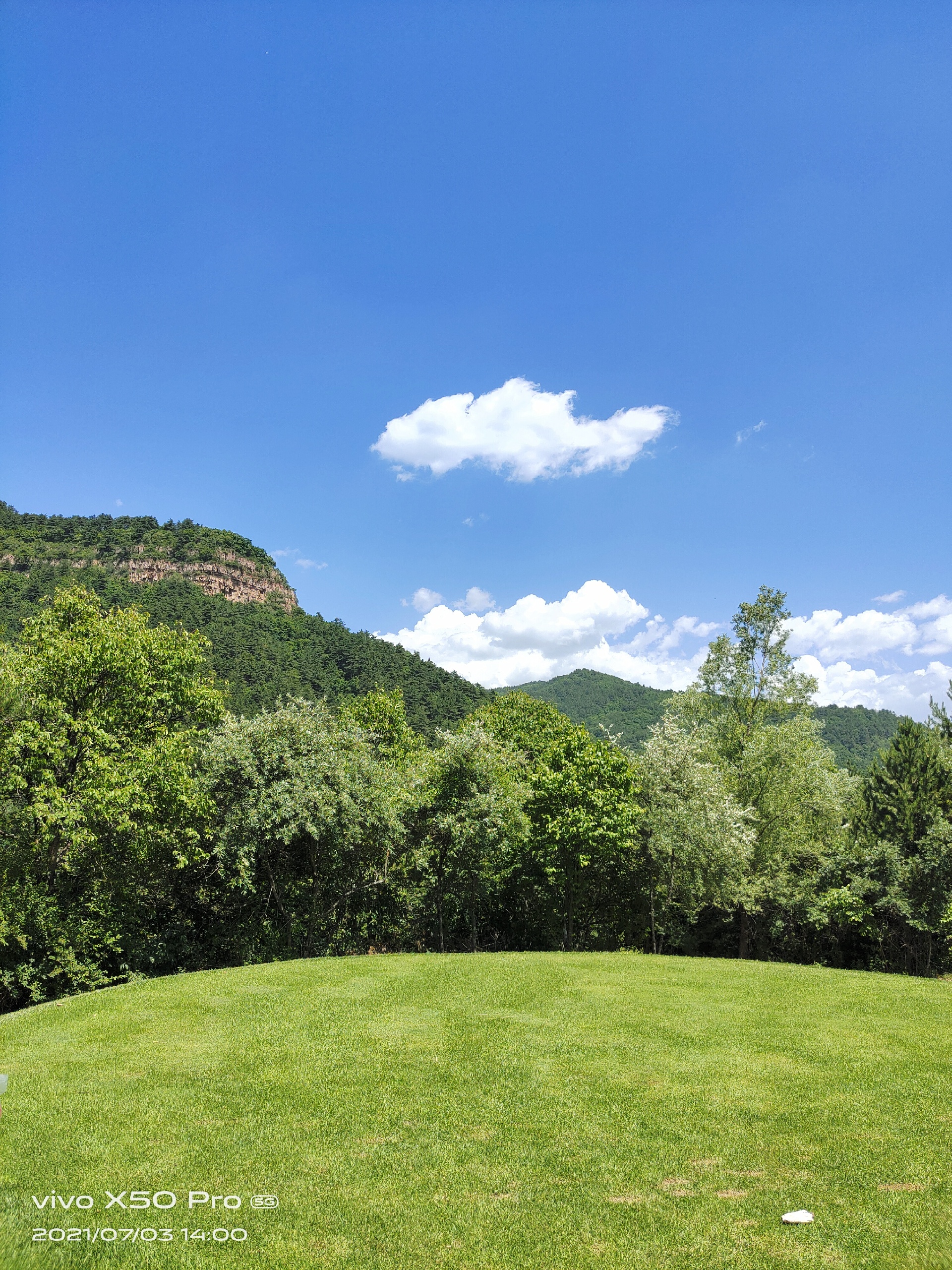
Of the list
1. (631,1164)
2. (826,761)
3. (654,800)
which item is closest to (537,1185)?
(631,1164)

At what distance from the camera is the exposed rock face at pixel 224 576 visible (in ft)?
428

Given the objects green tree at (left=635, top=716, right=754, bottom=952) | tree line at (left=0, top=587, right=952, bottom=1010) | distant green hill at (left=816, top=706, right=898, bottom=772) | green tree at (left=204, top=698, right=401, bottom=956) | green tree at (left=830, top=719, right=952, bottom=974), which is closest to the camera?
tree line at (left=0, top=587, right=952, bottom=1010)

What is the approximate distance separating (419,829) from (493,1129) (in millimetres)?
19467

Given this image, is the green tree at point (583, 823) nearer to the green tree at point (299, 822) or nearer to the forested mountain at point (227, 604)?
the green tree at point (299, 822)

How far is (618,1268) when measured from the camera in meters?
5.29

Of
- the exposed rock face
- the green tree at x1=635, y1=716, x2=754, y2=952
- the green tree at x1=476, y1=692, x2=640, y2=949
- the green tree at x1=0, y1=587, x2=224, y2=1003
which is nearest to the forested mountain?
the exposed rock face

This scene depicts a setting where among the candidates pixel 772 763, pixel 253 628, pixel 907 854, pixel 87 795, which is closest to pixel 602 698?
pixel 253 628

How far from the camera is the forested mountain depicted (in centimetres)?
7388

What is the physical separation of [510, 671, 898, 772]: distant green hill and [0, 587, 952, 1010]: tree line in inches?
2688

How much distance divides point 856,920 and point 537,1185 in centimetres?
2334

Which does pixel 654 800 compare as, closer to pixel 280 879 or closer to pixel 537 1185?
pixel 280 879

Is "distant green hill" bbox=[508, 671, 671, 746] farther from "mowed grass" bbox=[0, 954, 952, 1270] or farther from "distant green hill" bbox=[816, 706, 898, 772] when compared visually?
"mowed grass" bbox=[0, 954, 952, 1270]

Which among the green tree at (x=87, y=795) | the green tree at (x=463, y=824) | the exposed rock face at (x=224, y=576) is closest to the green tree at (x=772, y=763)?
the green tree at (x=463, y=824)

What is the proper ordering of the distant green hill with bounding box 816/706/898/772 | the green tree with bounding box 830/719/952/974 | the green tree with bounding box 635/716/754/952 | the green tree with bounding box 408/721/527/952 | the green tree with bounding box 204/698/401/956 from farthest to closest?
the distant green hill with bounding box 816/706/898/772, the green tree with bounding box 408/721/527/952, the green tree with bounding box 635/716/754/952, the green tree with bounding box 830/719/952/974, the green tree with bounding box 204/698/401/956
